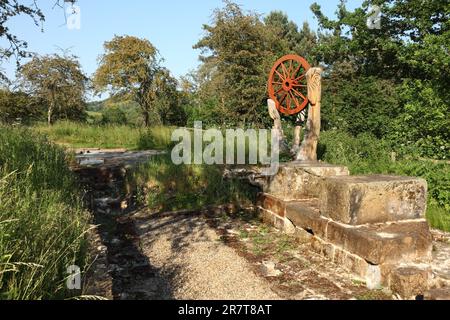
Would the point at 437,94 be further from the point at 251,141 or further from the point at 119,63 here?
the point at 119,63

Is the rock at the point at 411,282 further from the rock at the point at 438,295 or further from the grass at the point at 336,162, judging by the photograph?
the grass at the point at 336,162

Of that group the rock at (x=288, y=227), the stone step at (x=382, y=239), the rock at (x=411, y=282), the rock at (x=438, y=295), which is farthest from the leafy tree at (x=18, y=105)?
the rock at (x=438, y=295)

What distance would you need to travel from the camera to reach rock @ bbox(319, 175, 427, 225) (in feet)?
11.9

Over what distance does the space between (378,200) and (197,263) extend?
6.41 ft

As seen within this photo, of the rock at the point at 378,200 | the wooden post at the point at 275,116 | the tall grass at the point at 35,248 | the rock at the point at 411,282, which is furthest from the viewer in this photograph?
the wooden post at the point at 275,116

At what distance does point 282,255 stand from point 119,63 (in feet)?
58.2

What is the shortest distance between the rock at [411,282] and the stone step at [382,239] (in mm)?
204

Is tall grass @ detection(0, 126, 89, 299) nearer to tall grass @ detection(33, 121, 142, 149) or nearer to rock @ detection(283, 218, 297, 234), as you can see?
rock @ detection(283, 218, 297, 234)

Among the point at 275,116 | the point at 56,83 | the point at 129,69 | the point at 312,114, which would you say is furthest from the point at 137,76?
the point at 312,114

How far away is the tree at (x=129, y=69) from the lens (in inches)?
774

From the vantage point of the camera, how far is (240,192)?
6.89 meters

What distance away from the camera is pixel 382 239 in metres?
3.25

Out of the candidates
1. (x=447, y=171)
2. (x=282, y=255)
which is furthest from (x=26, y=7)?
(x=447, y=171)

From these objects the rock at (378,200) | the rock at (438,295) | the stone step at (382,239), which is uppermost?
the rock at (378,200)
